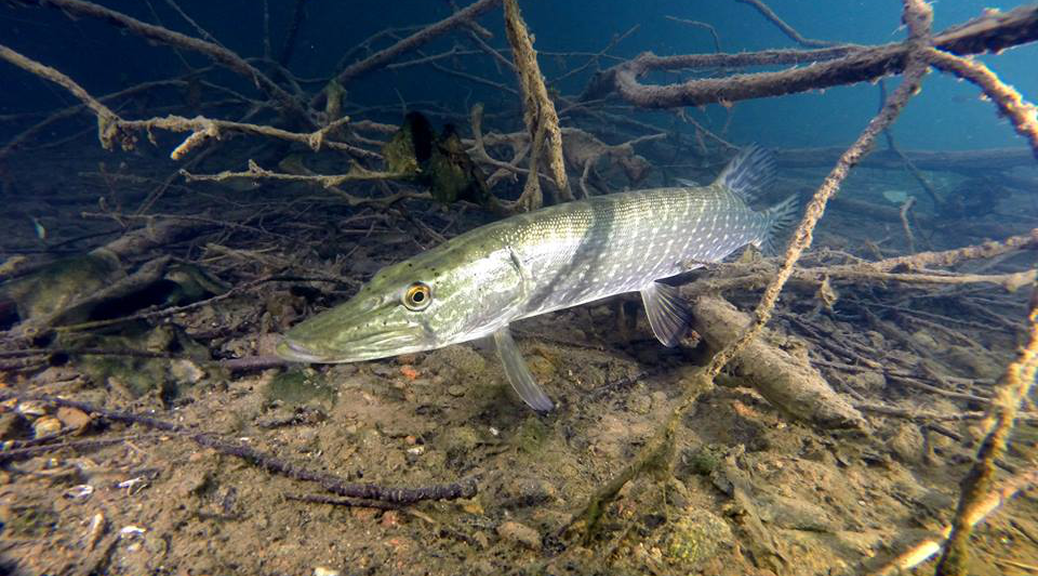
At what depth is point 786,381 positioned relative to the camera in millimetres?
2076

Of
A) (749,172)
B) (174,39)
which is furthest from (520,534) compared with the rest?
(174,39)

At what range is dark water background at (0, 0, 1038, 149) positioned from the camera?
2180 cm

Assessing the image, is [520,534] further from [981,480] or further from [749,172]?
[749,172]

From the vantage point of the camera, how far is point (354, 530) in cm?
142

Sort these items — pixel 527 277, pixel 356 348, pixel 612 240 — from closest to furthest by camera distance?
pixel 356 348 → pixel 527 277 → pixel 612 240

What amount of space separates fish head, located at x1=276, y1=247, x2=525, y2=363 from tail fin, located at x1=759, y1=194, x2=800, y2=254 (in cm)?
310

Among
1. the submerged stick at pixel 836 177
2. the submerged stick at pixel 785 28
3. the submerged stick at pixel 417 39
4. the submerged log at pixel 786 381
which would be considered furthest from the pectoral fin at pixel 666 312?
the submerged stick at pixel 785 28

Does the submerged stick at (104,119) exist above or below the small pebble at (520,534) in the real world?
above

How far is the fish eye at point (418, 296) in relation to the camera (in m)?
2.05

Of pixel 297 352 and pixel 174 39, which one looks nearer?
pixel 297 352

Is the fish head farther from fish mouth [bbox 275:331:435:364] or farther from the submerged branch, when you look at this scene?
the submerged branch

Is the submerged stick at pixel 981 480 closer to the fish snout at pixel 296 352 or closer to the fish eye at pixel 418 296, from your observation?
the fish eye at pixel 418 296

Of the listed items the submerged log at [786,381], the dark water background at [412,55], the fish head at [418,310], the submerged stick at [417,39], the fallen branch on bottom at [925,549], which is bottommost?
the fallen branch on bottom at [925,549]

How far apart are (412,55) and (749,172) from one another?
8935mm
